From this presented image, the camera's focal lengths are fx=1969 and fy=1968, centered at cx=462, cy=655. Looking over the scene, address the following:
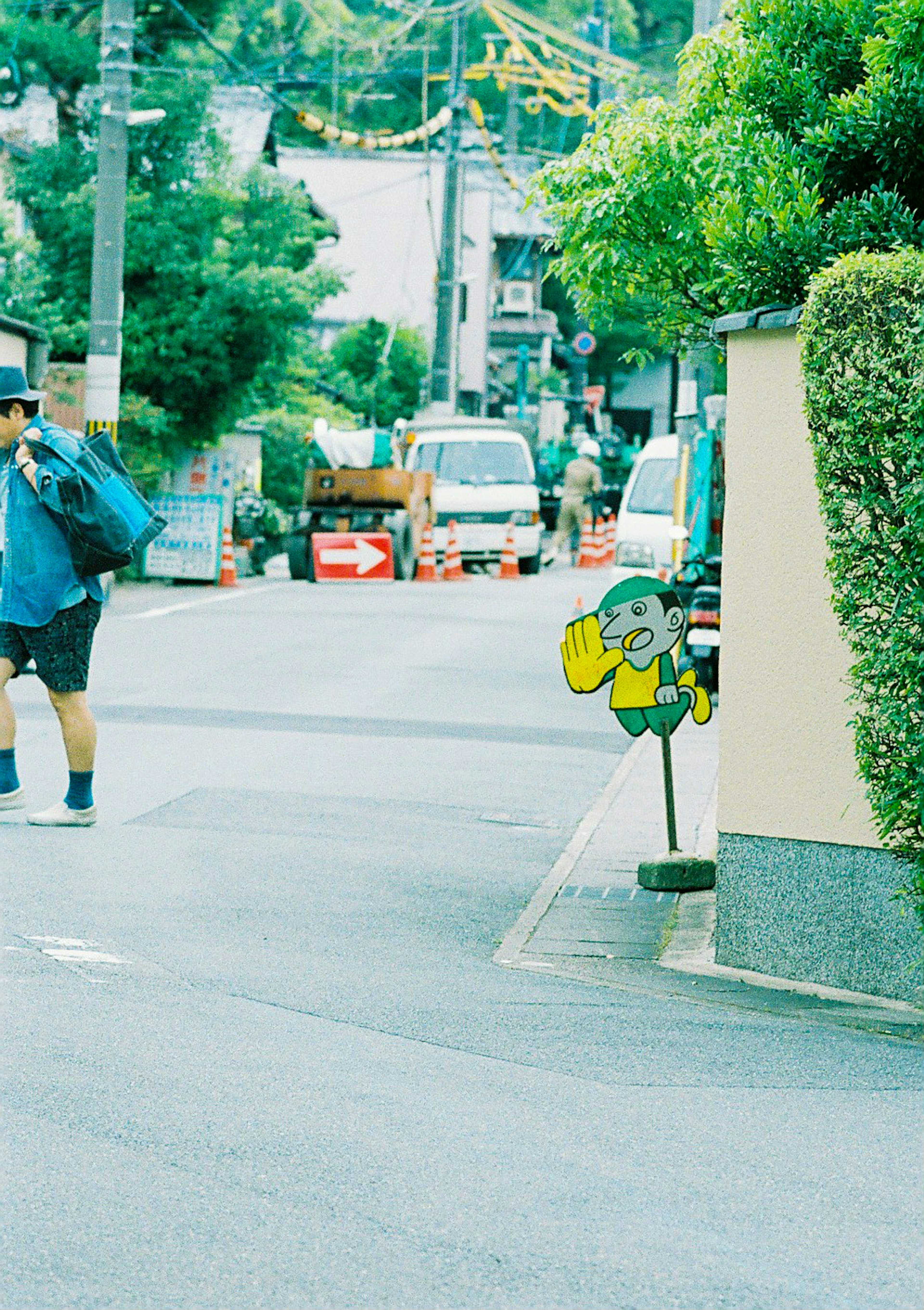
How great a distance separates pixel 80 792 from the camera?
8.68m

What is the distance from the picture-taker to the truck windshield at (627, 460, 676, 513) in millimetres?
20375

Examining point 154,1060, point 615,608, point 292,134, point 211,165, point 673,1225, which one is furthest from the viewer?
point 292,134

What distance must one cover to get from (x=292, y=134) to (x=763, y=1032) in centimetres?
5711

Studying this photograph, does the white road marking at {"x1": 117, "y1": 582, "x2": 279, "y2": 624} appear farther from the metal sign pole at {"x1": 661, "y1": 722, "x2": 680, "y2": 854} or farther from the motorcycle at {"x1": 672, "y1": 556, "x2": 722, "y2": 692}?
the metal sign pole at {"x1": 661, "y1": 722, "x2": 680, "y2": 854}

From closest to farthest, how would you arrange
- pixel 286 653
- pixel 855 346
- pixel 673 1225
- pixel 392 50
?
pixel 673 1225
pixel 855 346
pixel 286 653
pixel 392 50

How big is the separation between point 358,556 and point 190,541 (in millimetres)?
2881

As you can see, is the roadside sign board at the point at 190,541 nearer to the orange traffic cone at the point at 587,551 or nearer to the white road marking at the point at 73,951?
the orange traffic cone at the point at 587,551

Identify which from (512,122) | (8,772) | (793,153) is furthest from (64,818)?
(512,122)

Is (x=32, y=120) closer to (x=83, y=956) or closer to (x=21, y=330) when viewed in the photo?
(x=21, y=330)

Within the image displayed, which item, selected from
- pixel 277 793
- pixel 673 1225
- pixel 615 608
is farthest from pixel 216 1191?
pixel 277 793

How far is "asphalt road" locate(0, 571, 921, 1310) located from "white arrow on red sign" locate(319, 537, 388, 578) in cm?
1747

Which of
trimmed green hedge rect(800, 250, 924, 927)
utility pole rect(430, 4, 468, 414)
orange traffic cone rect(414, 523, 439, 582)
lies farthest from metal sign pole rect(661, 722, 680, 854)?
utility pole rect(430, 4, 468, 414)

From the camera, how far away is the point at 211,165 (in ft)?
90.9

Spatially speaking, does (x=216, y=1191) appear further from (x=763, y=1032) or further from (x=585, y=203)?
(x=585, y=203)
